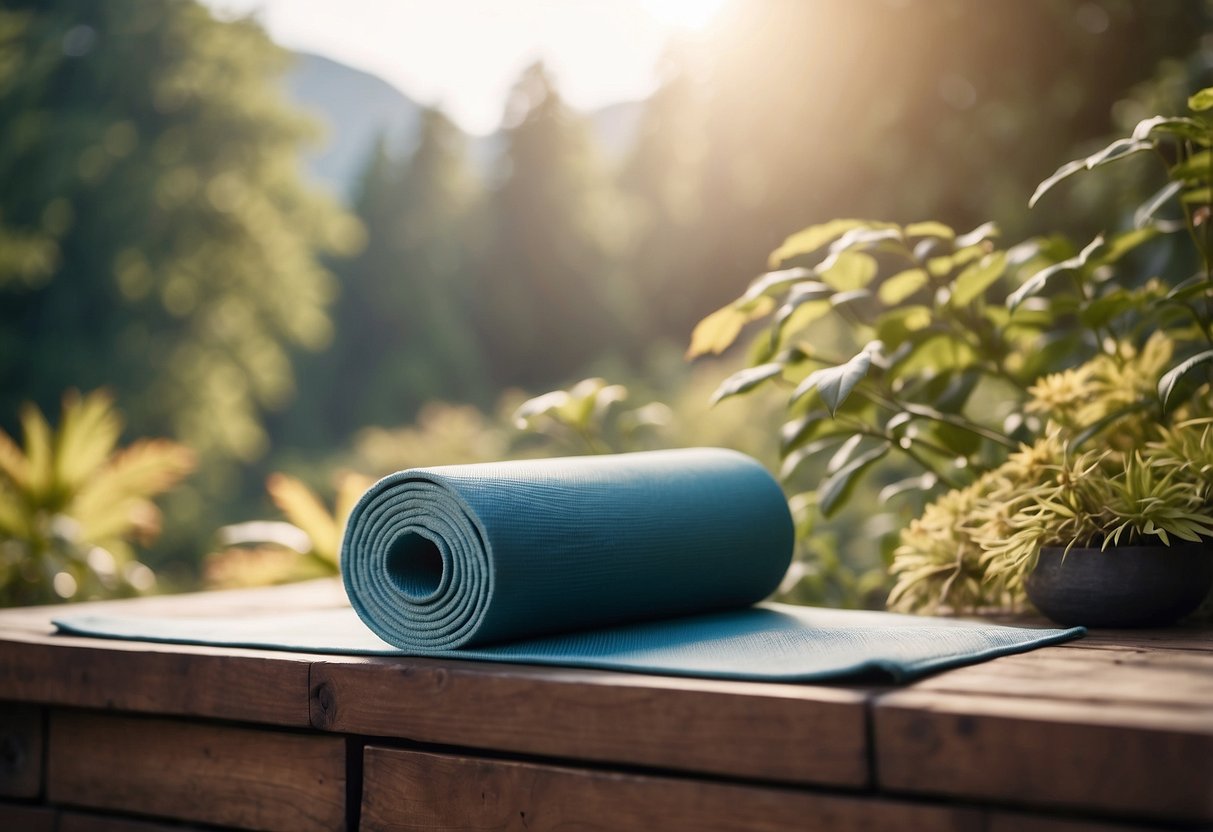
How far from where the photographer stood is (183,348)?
14.8 meters

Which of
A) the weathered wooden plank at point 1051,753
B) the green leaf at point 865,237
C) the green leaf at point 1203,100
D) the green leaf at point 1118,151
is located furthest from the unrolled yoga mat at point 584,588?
the green leaf at point 1203,100

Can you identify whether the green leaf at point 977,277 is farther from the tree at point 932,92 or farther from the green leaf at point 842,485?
the tree at point 932,92

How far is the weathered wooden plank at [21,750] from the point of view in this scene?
69.4 inches

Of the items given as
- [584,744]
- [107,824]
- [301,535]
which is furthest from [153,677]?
[301,535]

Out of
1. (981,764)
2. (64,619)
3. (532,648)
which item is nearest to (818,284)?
(532,648)

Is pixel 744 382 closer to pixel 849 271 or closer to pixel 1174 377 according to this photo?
pixel 849 271

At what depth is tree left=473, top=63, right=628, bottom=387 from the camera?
866 inches

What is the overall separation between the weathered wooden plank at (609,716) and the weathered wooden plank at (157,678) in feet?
0.20

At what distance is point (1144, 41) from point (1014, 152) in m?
0.64

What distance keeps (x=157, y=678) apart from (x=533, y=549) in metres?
0.60

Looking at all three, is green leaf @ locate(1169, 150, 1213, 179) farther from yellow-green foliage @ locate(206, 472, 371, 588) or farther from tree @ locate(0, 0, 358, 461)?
tree @ locate(0, 0, 358, 461)

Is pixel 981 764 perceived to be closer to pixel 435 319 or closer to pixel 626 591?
pixel 626 591

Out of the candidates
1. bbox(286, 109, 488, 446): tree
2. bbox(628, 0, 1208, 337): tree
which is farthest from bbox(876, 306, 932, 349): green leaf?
bbox(286, 109, 488, 446): tree

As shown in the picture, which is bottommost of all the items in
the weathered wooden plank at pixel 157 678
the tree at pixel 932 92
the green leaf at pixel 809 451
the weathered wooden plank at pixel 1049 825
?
the weathered wooden plank at pixel 1049 825
